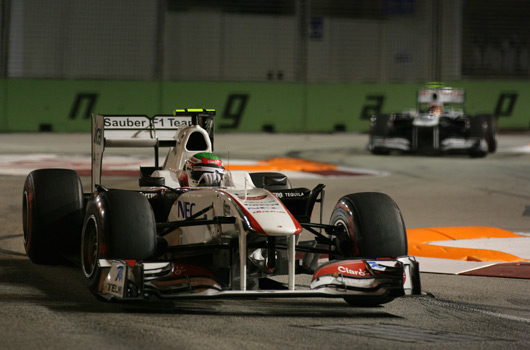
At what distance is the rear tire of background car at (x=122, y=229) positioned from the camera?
6109 millimetres

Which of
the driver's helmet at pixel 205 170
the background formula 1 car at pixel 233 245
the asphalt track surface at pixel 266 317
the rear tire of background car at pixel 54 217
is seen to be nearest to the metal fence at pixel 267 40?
the asphalt track surface at pixel 266 317

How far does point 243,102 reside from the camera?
1164 inches

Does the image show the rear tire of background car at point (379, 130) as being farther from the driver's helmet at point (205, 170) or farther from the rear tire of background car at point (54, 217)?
the driver's helmet at point (205, 170)

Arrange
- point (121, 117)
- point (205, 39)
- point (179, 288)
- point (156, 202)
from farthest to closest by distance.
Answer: point (205, 39) → point (121, 117) → point (156, 202) → point (179, 288)

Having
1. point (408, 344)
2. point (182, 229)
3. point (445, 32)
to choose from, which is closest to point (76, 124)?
point (445, 32)

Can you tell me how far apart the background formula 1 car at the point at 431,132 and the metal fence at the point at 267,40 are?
998 centimetres

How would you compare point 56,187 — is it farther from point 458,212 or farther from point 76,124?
point 76,124

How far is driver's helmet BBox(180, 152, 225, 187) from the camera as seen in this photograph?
7230mm

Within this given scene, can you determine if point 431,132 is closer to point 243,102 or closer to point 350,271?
point 243,102

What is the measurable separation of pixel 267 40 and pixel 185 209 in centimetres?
2453

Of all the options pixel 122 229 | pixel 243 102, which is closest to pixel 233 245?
pixel 122 229

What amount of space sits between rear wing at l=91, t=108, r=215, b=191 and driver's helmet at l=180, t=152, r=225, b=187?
1.25m

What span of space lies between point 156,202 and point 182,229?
0.62 metres

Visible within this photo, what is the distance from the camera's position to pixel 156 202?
24.5 feet
